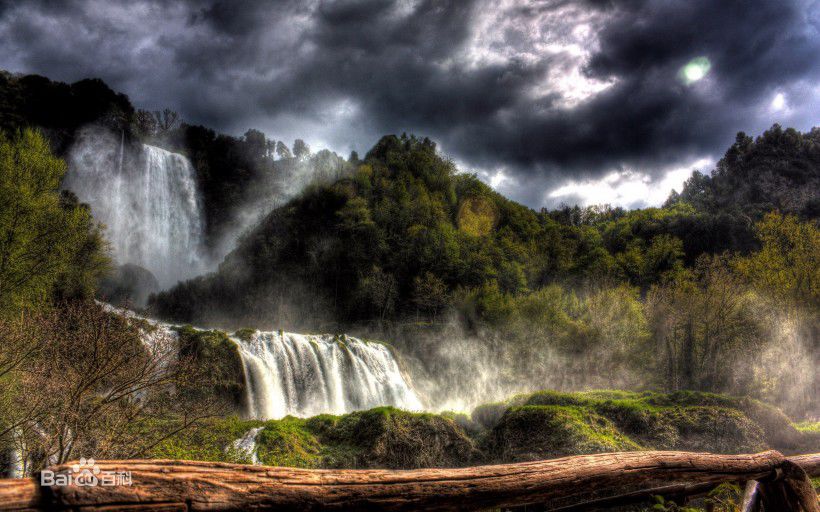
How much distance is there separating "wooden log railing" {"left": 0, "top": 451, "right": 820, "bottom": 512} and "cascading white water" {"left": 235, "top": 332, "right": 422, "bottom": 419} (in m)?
22.8

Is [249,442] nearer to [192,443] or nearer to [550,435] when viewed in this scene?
[192,443]

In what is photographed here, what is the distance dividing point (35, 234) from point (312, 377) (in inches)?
609

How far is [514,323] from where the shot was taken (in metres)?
41.3

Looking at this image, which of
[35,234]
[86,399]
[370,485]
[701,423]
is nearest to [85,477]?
[370,485]

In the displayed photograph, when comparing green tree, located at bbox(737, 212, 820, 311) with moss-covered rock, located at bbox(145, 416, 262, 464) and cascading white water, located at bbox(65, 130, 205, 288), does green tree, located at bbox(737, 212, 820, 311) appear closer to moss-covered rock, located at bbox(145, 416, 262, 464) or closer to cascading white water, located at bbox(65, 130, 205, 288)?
moss-covered rock, located at bbox(145, 416, 262, 464)

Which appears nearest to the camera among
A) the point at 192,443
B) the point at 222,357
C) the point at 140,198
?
the point at 192,443

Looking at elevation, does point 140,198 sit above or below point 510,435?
above

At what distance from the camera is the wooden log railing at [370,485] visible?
179 centimetres

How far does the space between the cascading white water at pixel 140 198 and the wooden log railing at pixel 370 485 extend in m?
49.6

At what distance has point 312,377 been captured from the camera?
26422mm

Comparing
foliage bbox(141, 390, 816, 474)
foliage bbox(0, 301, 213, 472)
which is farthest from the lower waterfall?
foliage bbox(0, 301, 213, 472)

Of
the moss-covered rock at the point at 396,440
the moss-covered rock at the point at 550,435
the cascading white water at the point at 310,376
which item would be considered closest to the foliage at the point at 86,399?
the moss-covered rock at the point at 396,440

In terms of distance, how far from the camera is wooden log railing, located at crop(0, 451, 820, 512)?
1.79m

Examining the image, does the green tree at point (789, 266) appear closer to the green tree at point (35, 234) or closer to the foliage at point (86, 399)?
the foliage at point (86, 399)
